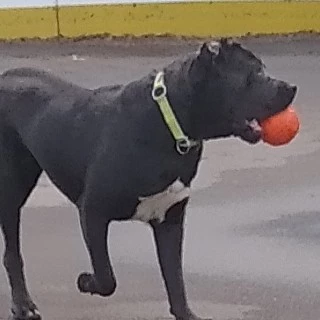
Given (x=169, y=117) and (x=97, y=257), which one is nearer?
(x=169, y=117)

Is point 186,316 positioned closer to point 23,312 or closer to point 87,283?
point 87,283

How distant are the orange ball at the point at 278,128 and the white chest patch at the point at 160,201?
0.39 metres

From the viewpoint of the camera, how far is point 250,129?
5.14 metres

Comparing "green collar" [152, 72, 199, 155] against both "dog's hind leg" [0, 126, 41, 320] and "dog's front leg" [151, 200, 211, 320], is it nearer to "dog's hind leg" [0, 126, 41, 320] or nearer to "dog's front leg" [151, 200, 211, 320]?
"dog's front leg" [151, 200, 211, 320]

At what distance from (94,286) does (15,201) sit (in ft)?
1.93

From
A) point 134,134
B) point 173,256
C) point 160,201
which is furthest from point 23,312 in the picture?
point 134,134

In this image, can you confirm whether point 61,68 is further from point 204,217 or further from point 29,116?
point 29,116

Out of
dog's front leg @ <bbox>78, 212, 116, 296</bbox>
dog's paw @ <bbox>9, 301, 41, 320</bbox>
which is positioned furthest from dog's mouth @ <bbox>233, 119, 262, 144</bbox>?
dog's paw @ <bbox>9, 301, 41, 320</bbox>

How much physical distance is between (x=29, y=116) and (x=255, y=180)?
9.65ft

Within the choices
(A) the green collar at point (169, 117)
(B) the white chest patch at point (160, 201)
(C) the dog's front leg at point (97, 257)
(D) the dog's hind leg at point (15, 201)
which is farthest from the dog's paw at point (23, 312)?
(A) the green collar at point (169, 117)

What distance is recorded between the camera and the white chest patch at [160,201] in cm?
530

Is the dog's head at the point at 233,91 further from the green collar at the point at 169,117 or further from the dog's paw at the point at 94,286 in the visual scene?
the dog's paw at the point at 94,286

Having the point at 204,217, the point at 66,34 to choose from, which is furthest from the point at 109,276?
the point at 66,34

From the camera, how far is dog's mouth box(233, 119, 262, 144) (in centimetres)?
514
